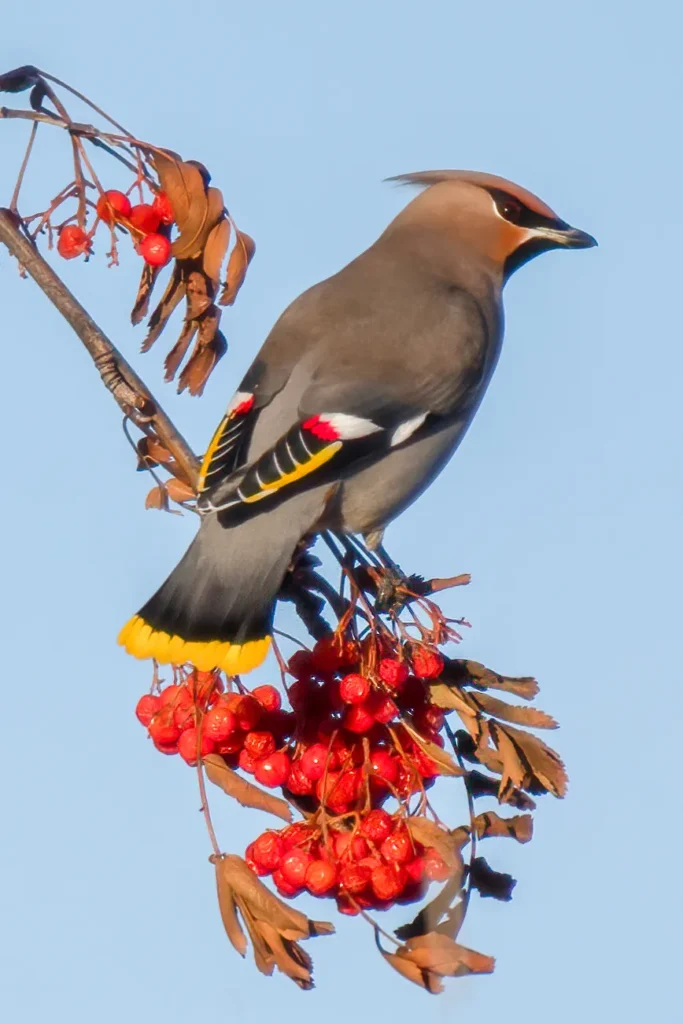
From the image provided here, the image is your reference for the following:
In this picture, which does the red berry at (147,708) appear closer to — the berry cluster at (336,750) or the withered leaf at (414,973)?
the berry cluster at (336,750)

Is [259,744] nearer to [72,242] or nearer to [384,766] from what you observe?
[384,766]

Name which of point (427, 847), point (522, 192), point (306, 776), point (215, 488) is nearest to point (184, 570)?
point (215, 488)

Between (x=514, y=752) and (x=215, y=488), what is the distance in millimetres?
801

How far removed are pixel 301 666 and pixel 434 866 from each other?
44 centimetres

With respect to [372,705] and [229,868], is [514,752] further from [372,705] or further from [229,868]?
[229,868]

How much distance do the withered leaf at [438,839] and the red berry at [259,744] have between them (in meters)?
0.32

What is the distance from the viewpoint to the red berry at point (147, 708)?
2.94 m

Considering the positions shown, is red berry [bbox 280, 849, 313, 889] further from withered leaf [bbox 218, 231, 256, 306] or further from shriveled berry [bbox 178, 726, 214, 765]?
withered leaf [bbox 218, 231, 256, 306]

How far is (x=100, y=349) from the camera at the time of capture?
9.06 feet

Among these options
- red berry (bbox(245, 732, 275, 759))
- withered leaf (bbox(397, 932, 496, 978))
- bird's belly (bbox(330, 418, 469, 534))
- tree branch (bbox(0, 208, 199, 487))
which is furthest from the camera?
bird's belly (bbox(330, 418, 469, 534))

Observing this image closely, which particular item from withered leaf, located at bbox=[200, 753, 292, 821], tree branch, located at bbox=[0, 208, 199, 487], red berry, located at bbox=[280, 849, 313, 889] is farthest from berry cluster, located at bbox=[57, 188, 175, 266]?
red berry, located at bbox=[280, 849, 313, 889]

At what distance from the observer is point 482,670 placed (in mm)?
2785

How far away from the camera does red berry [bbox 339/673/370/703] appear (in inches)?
107

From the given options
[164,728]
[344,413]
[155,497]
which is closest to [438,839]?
[164,728]
